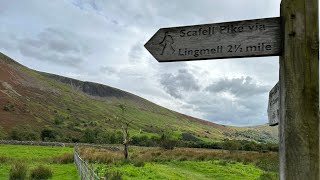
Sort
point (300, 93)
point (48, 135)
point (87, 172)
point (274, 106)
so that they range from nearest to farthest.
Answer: point (300, 93) < point (274, 106) < point (87, 172) < point (48, 135)

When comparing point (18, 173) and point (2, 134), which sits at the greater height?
point (2, 134)

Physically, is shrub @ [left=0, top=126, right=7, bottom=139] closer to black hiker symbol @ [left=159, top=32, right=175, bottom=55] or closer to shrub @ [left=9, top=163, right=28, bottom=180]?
shrub @ [left=9, top=163, right=28, bottom=180]

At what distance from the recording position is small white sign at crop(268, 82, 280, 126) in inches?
152

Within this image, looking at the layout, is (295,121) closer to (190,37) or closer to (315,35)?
(315,35)

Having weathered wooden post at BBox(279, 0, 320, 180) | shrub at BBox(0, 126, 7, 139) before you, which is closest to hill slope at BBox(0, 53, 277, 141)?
shrub at BBox(0, 126, 7, 139)

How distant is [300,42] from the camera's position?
3.54m

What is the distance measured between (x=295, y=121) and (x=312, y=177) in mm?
503

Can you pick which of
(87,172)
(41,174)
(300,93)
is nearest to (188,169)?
(41,174)

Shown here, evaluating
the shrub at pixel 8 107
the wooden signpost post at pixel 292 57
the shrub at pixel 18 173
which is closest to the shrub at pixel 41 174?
the shrub at pixel 18 173

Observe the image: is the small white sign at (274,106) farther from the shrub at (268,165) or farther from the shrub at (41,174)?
the shrub at (268,165)

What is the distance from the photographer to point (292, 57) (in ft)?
11.6

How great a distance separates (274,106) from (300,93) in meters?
0.60

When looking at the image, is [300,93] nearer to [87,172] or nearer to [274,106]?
[274,106]

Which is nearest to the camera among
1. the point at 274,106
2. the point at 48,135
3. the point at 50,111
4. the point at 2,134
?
the point at 274,106
